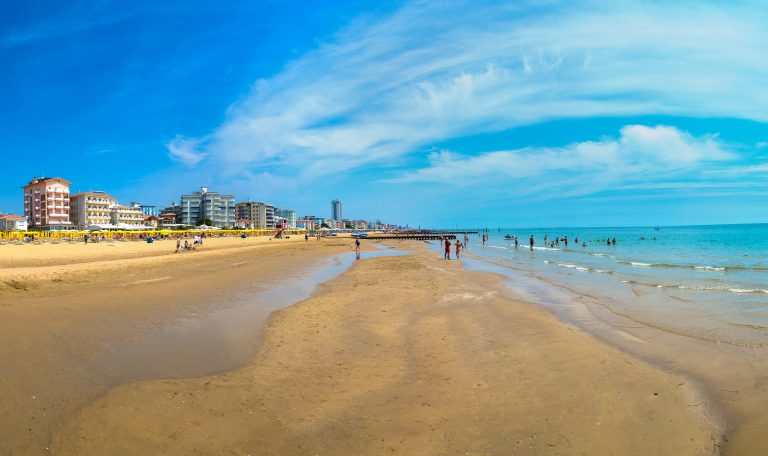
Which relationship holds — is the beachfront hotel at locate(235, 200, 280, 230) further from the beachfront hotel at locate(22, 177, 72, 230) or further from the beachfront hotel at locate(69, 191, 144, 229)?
the beachfront hotel at locate(22, 177, 72, 230)

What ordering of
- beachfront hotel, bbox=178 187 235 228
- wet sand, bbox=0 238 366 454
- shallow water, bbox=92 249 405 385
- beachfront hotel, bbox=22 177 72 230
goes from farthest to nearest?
beachfront hotel, bbox=178 187 235 228 < beachfront hotel, bbox=22 177 72 230 < shallow water, bbox=92 249 405 385 < wet sand, bbox=0 238 366 454

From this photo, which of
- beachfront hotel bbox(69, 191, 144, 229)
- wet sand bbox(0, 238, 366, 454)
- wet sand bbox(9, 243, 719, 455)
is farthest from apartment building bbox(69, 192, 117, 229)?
wet sand bbox(9, 243, 719, 455)

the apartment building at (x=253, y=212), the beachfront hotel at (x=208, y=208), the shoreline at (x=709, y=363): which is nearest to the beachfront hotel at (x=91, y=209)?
the beachfront hotel at (x=208, y=208)

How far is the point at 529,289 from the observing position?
17016 mm

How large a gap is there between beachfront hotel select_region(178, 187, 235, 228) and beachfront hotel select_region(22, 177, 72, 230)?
53.3m

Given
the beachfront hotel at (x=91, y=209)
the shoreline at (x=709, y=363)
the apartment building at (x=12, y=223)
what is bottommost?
the shoreline at (x=709, y=363)

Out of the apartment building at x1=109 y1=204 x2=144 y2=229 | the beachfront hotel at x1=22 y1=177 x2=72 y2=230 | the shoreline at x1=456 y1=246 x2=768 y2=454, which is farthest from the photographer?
the apartment building at x1=109 y1=204 x2=144 y2=229

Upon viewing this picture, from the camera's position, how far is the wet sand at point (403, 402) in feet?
14.0

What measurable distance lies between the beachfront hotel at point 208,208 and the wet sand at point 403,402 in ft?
479

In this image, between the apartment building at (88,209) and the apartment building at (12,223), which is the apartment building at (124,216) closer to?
the apartment building at (88,209)

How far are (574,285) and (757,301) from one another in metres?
6.20

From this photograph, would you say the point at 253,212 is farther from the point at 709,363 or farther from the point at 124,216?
the point at 709,363

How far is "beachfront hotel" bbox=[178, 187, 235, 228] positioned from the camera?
143 meters

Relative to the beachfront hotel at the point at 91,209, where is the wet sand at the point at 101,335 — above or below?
below
